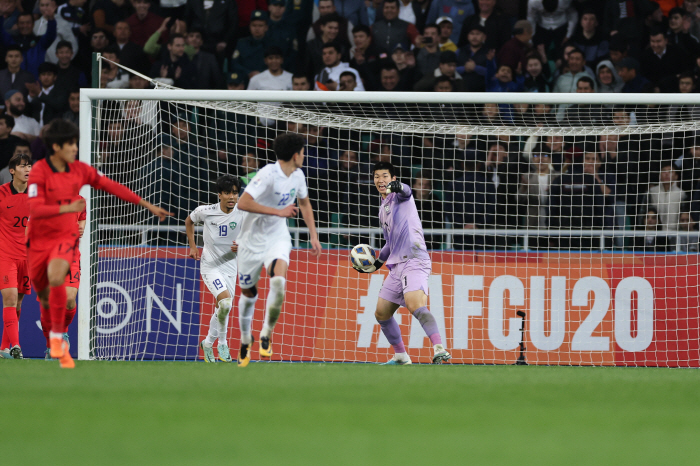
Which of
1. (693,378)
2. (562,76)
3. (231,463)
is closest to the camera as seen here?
(231,463)

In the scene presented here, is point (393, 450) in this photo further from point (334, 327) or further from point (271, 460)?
point (334, 327)

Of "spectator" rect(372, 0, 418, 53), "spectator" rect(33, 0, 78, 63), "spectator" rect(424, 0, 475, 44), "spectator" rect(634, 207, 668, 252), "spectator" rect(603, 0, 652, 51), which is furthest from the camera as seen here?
"spectator" rect(33, 0, 78, 63)

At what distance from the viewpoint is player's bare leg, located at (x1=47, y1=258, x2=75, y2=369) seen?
637 centimetres

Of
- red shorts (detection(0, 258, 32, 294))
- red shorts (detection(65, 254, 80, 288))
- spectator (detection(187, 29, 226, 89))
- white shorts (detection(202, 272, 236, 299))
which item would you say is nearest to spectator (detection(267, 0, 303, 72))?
spectator (detection(187, 29, 226, 89))

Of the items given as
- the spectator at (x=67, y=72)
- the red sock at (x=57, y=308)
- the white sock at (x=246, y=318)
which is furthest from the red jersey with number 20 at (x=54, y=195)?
the spectator at (x=67, y=72)

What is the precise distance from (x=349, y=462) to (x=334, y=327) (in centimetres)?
751

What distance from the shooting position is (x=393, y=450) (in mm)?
3963

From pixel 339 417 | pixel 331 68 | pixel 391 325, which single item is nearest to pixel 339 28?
pixel 331 68

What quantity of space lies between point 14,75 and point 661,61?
397 inches

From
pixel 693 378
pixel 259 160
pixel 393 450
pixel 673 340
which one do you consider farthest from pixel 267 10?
pixel 393 450

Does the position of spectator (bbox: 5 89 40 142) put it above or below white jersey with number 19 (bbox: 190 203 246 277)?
above

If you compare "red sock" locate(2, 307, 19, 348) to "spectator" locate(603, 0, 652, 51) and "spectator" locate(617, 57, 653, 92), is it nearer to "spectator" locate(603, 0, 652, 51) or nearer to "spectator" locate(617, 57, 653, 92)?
"spectator" locate(617, 57, 653, 92)

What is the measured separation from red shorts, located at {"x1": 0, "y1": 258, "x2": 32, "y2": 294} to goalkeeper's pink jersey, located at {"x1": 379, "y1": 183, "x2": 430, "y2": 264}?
4110 mm

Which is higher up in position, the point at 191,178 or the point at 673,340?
the point at 191,178
